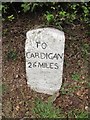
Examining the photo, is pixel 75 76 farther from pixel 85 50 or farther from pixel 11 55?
pixel 11 55

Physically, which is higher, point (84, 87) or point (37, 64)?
point (37, 64)

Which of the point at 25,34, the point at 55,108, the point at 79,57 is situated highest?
the point at 25,34

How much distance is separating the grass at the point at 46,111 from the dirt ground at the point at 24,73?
54 millimetres

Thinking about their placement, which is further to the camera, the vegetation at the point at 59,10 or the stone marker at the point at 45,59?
the vegetation at the point at 59,10

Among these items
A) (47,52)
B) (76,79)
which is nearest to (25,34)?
(47,52)

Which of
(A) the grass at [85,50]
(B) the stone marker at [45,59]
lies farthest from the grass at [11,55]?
(A) the grass at [85,50]

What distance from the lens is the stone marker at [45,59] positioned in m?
3.89

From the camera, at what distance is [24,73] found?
4.18m

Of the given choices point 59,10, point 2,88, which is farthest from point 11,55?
point 59,10

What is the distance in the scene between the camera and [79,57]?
13.8 ft

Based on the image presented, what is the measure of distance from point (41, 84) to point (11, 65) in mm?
429

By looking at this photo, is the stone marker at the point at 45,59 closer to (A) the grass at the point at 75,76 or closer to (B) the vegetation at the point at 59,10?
(A) the grass at the point at 75,76

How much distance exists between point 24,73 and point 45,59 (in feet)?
1.18

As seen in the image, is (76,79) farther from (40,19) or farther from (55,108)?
(40,19)
